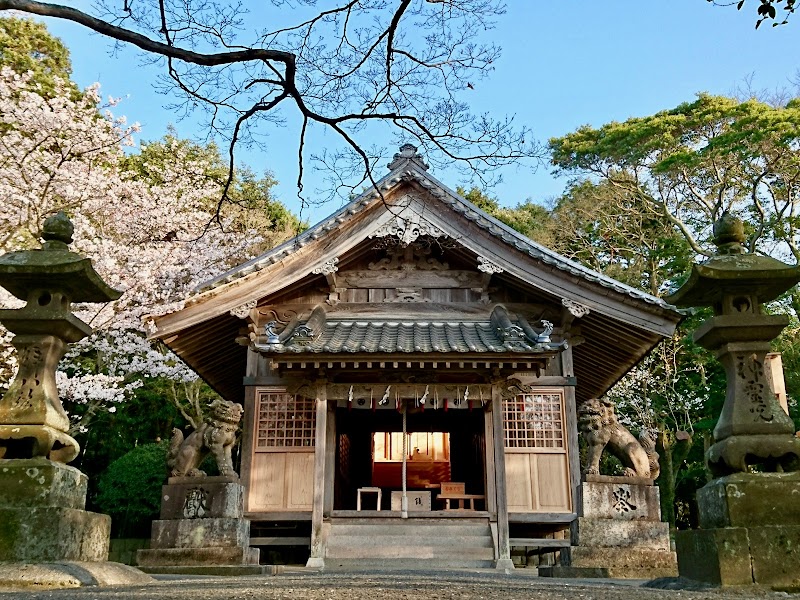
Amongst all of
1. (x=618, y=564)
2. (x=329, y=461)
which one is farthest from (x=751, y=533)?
(x=329, y=461)

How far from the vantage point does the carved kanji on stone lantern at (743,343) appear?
18.4 feet

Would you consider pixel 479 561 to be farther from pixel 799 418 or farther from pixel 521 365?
pixel 799 418

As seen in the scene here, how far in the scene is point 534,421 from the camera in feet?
39.1

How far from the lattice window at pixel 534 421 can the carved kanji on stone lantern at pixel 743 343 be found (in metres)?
5.77

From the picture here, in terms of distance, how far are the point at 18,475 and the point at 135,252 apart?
12.6m

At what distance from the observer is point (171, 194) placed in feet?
71.4

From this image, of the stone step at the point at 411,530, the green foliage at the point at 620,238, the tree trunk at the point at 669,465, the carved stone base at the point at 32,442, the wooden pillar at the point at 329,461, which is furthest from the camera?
the green foliage at the point at 620,238

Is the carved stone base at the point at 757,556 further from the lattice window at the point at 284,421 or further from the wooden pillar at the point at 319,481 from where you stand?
the lattice window at the point at 284,421

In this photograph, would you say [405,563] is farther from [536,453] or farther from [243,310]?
[243,310]

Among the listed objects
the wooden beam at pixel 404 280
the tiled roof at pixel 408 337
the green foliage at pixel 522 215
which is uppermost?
the green foliage at pixel 522 215

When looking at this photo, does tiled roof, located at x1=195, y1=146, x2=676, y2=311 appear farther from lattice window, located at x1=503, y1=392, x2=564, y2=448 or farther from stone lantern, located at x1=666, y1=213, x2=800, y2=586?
stone lantern, located at x1=666, y1=213, x2=800, y2=586

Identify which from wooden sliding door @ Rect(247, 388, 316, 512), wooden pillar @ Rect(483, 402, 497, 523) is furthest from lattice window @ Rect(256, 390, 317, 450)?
wooden pillar @ Rect(483, 402, 497, 523)

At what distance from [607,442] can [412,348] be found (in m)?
3.25

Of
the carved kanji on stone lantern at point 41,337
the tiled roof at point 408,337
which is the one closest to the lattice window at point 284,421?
the tiled roof at point 408,337
